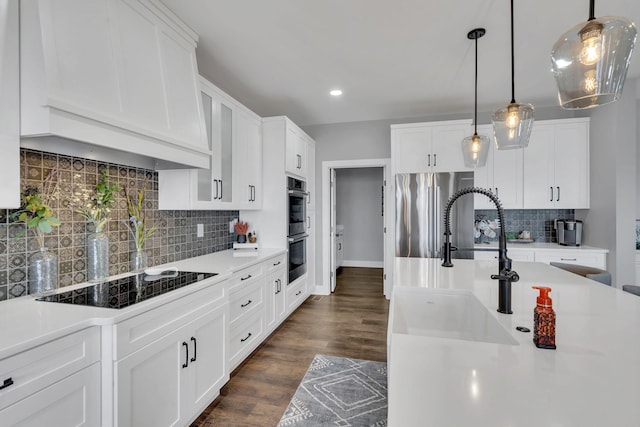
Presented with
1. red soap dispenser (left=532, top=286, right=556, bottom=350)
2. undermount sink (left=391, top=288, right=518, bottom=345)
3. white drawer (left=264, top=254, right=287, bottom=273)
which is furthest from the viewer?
white drawer (left=264, top=254, right=287, bottom=273)

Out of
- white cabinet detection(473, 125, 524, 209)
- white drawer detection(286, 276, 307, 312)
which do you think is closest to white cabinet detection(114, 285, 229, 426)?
white drawer detection(286, 276, 307, 312)

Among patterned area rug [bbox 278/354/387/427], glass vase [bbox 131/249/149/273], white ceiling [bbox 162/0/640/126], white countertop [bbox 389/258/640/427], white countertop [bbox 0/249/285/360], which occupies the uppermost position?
white ceiling [bbox 162/0/640/126]

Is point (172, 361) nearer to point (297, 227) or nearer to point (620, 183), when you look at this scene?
point (297, 227)

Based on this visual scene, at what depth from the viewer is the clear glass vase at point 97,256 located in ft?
6.01

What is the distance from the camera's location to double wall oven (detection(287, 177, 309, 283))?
3.78 metres

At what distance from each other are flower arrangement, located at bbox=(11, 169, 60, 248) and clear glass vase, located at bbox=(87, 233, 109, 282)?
0.75ft

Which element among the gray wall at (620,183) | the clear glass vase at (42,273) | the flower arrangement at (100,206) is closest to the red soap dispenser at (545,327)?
the clear glass vase at (42,273)

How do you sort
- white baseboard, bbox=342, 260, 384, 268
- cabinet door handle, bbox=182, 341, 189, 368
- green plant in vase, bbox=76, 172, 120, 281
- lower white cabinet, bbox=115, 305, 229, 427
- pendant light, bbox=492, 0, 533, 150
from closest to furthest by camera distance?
lower white cabinet, bbox=115, 305, 229, 427
cabinet door handle, bbox=182, 341, 189, 368
green plant in vase, bbox=76, 172, 120, 281
pendant light, bbox=492, 0, 533, 150
white baseboard, bbox=342, 260, 384, 268

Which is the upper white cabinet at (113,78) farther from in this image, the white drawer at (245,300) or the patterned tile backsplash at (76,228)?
the white drawer at (245,300)

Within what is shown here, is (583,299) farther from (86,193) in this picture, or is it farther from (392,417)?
(86,193)

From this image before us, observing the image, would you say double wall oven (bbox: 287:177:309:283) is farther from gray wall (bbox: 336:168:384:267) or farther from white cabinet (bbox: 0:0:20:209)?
gray wall (bbox: 336:168:384:267)

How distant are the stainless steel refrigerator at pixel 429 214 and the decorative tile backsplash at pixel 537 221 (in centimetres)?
73

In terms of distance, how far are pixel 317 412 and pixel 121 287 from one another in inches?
57.9

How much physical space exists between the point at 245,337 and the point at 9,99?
215 centimetres
